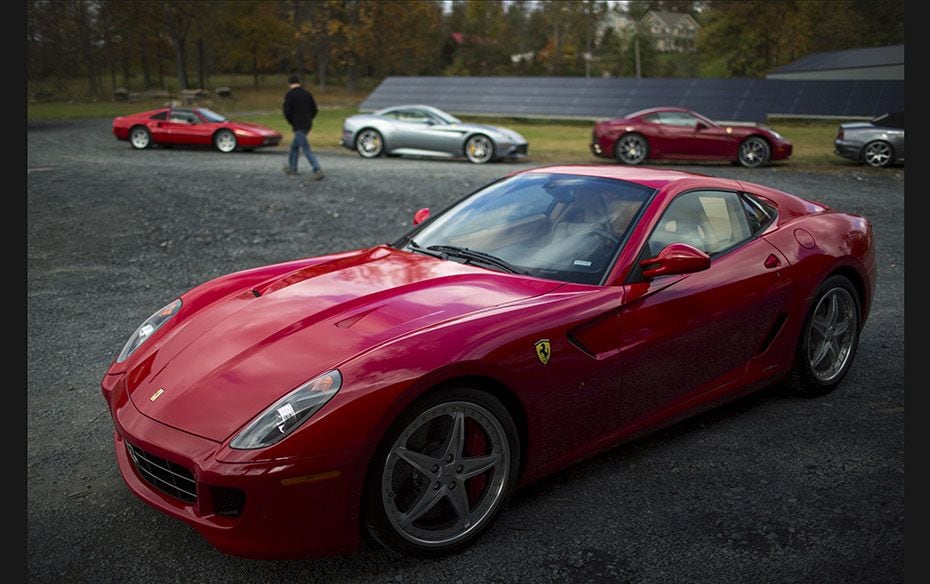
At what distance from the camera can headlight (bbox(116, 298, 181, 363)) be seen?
145 inches

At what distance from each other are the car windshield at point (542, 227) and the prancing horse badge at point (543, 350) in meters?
0.50

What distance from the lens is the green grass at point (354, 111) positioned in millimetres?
19625

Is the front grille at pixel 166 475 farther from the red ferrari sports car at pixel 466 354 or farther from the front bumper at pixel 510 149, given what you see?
the front bumper at pixel 510 149

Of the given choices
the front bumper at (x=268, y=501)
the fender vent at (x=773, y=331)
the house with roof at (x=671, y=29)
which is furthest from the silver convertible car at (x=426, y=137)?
the house with roof at (x=671, y=29)

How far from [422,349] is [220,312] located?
3.80 feet

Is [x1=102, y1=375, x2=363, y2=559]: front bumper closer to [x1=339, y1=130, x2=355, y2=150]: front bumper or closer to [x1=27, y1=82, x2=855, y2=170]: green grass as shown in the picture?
[x1=27, y1=82, x2=855, y2=170]: green grass

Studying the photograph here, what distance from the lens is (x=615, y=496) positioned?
3529 mm

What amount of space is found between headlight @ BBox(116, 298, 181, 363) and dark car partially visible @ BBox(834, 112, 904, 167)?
16942mm

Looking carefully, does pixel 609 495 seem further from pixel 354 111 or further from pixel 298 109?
pixel 354 111

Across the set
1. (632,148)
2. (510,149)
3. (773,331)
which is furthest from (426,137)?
(773,331)

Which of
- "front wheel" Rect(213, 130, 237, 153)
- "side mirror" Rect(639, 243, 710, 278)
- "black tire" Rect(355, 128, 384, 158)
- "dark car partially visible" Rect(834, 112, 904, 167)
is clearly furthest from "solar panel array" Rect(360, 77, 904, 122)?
"side mirror" Rect(639, 243, 710, 278)

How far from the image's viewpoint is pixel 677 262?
360 cm

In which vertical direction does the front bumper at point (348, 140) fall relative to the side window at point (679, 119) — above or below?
below

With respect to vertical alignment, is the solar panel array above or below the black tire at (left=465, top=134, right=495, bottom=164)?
above
